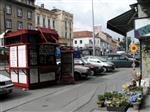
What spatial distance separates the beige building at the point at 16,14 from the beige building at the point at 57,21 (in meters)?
Answer: 5.54

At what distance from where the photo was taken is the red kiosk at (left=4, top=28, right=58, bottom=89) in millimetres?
16816

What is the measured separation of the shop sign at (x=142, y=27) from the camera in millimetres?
10977

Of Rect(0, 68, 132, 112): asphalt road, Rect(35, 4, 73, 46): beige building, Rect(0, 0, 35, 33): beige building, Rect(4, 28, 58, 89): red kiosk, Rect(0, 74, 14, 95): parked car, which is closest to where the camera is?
Rect(0, 68, 132, 112): asphalt road

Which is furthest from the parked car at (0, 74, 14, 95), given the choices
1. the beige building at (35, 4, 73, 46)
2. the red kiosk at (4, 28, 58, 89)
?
the beige building at (35, 4, 73, 46)

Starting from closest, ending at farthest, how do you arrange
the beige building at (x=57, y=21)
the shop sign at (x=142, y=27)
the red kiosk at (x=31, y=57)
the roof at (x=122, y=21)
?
the shop sign at (x=142, y=27)
the roof at (x=122, y=21)
the red kiosk at (x=31, y=57)
the beige building at (x=57, y=21)

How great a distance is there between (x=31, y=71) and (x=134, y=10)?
7063mm

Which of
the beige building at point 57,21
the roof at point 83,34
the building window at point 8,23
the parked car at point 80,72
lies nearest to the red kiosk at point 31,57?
the parked car at point 80,72

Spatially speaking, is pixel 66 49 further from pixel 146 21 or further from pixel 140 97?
pixel 140 97

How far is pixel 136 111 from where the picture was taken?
9078 millimetres

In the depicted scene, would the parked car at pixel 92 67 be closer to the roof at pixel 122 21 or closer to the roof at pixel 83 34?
the roof at pixel 122 21

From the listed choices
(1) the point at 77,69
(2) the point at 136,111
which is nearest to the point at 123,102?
(2) the point at 136,111

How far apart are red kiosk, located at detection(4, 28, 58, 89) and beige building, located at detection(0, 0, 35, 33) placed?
36.5 meters

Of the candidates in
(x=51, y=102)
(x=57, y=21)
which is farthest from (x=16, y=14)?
(x=51, y=102)

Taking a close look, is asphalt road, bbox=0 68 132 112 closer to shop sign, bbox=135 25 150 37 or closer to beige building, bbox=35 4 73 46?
shop sign, bbox=135 25 150 37
